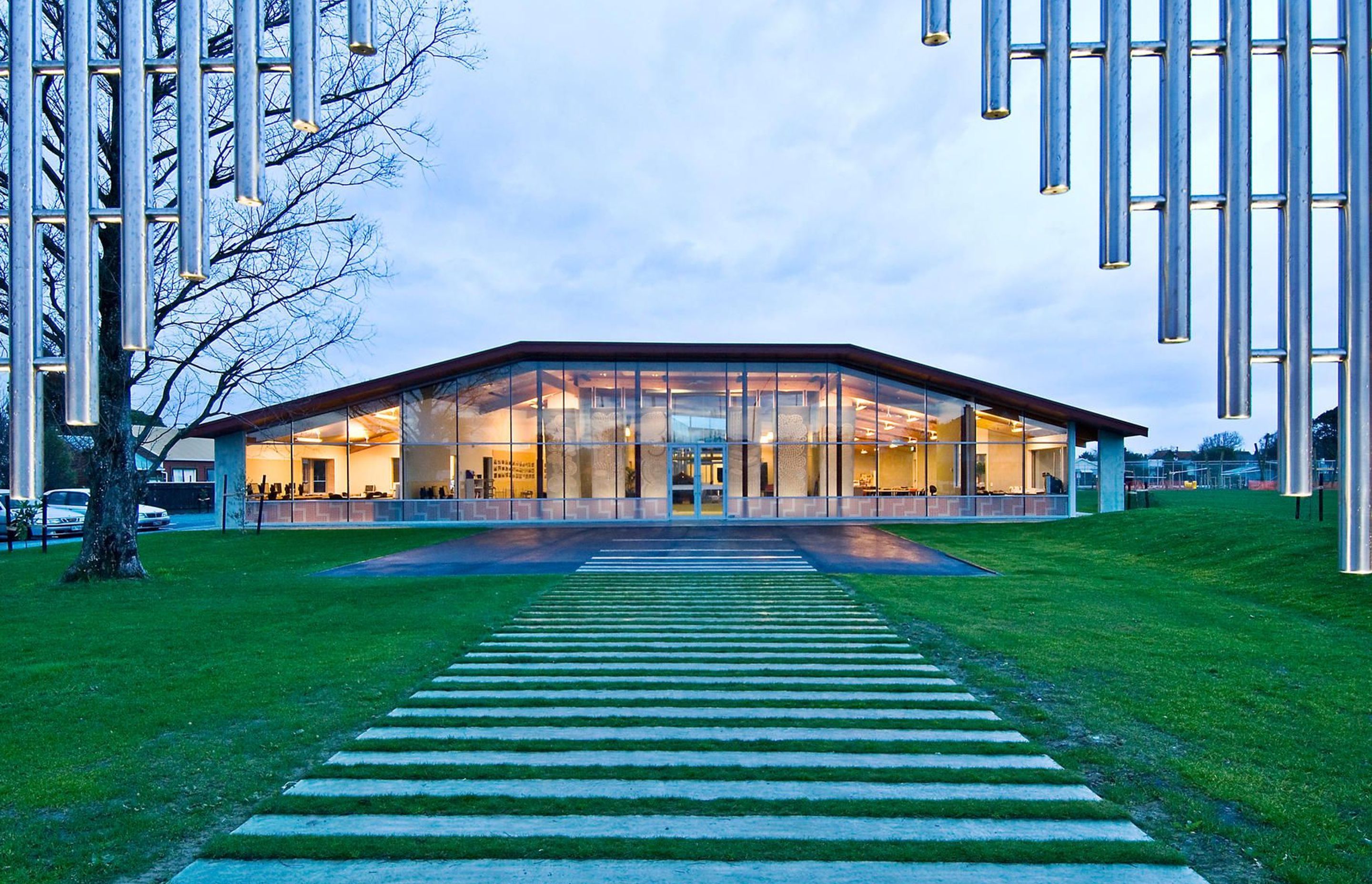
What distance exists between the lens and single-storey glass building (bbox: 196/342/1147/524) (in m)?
29.2

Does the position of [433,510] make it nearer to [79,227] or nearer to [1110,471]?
[1110,471]

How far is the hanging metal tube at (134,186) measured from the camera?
389cm

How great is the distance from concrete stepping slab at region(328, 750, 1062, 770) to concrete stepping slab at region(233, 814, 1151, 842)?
70 cm

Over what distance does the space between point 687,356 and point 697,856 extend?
26.7 metres

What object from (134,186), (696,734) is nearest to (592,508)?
(696,734)

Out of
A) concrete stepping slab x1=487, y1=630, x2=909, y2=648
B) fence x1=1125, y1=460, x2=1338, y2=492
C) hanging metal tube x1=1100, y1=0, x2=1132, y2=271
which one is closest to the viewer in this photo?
hanging metal tube x1=1100, y1=0, x2=1132, y2=271

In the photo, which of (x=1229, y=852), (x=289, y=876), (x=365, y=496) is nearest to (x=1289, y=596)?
(x=1229, y=852)

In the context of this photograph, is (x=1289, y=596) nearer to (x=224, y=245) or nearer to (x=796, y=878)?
(x=796, y=878)

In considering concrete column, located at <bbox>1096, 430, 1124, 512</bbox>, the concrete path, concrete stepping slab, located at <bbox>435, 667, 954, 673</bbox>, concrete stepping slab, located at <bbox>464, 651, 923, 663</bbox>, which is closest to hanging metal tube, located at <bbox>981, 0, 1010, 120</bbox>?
concrete stepping slab, located at <bbox>435, 667, 954, 673</bbox>

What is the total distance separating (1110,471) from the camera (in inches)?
1179

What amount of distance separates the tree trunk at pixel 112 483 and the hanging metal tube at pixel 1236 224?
49.8ft

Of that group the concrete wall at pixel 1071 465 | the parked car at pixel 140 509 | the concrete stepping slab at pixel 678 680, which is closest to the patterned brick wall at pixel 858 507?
the concrete wall at pixel 1071 465

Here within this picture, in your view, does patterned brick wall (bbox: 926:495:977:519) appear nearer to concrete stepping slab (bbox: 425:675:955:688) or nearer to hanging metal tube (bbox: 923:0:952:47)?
concrete stepping slab (bbox: 425:675:955:688)

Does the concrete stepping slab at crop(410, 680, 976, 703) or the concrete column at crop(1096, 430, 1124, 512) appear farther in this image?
the concrete column at crop(1096, 430, 1124, 512)
